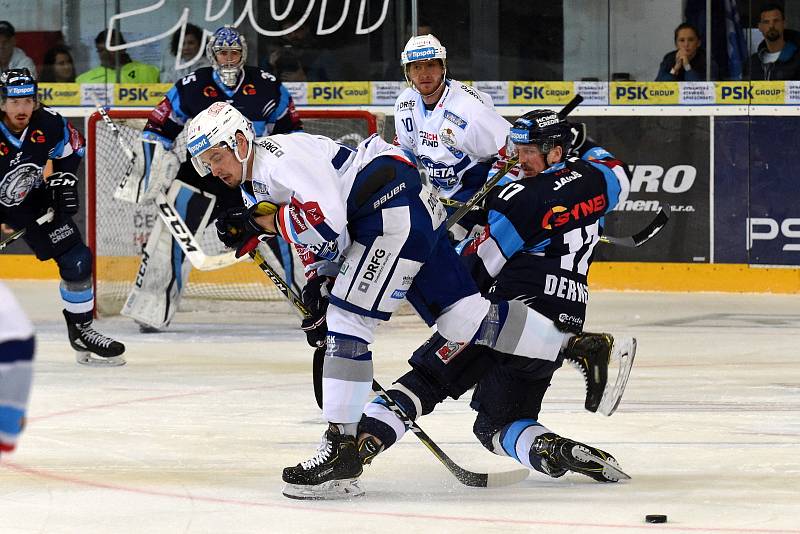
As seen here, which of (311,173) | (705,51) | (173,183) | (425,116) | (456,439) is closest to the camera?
(311,173)

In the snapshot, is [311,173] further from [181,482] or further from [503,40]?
[503,40]

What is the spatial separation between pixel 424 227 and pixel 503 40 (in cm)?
497

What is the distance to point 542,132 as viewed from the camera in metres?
3.96

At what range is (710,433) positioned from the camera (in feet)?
14.9

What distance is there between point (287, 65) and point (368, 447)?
5.16m

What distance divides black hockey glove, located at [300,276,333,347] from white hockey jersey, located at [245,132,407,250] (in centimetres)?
15

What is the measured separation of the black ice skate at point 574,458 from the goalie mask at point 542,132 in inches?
28.8

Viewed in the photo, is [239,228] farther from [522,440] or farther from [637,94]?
[637,94]

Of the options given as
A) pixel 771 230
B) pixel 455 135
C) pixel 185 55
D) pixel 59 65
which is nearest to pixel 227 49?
pixel 185 55

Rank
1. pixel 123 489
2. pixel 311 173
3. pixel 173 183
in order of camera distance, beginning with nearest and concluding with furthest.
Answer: pixel 311 173 → pixel 123 489 → pixel 173 183

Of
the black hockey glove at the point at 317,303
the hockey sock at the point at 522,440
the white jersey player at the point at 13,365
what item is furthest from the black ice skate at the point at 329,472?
the white jersey player at the point at 13,365

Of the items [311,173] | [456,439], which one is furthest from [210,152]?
[456,439]

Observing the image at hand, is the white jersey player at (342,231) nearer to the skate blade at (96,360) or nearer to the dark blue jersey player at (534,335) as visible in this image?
the dark blue jersey player at (534,335)

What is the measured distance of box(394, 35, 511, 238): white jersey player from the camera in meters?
5.71
